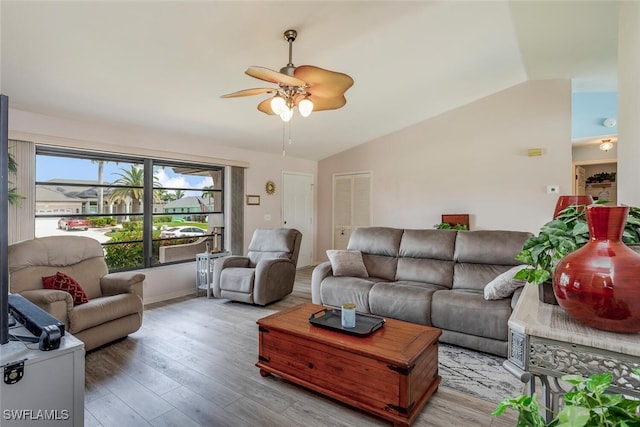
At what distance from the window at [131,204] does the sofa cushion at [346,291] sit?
2402mm

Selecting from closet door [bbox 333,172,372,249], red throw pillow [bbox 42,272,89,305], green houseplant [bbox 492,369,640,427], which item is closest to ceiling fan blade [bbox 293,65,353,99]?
green houseplant [bbox 492,369,640,427]

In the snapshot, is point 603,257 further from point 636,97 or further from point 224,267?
point 224,267

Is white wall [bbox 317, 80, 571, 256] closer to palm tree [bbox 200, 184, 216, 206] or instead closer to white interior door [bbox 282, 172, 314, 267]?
white interior door [bbox 282, 172, 314, 267]

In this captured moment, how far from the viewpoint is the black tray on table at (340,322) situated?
7.07ft

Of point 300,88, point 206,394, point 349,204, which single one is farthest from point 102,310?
point 349,204

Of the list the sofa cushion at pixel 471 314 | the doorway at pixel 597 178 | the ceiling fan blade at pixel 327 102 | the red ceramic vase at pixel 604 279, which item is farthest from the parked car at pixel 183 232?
the doorway at pixel 597 178

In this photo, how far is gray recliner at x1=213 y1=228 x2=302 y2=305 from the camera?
13.2 feet

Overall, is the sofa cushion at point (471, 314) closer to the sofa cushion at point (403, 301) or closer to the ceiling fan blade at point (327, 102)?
the sofa cushion at point (403, 301)

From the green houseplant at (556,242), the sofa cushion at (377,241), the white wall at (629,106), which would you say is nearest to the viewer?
the green houseplant at (556,242)

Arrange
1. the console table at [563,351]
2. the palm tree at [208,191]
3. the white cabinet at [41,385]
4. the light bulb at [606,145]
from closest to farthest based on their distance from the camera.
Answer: the console table at [563,351] → the white cabinet at [41,385] → the palm tree at [208,191] → the light bulb at [606,145]

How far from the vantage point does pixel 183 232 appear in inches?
189

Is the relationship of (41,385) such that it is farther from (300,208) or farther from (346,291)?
(300,208)

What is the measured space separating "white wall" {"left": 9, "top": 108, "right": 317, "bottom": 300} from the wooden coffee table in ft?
9.09

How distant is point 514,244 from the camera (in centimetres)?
323
